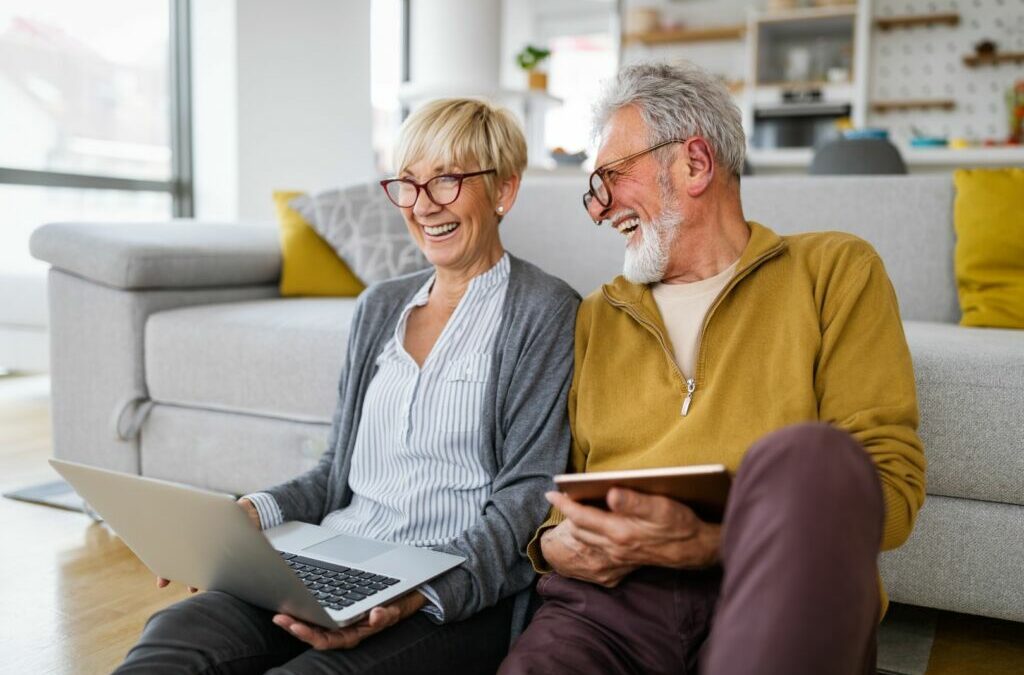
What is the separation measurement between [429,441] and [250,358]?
3.33ft

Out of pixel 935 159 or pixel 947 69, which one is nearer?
pixel 935 159

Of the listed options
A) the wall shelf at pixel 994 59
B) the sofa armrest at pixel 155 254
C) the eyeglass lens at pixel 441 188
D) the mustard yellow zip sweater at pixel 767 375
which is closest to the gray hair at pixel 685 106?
the mustard yellow zip sweater at pixel 767 375

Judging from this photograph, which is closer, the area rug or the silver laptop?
the silver laptop

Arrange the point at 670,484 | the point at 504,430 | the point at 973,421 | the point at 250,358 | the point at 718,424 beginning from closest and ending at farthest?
the point at 670,484, the point at 718,424, the point at 504,430, the point at 973,421, the point at 250,358

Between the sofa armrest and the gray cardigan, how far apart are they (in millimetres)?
1079

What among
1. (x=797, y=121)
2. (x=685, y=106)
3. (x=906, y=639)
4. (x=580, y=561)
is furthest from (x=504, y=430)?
(x=797, y=121)

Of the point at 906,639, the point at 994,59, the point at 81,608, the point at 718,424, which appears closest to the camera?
the point at 718,424

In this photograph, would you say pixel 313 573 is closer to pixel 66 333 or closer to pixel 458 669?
pixel 458 669

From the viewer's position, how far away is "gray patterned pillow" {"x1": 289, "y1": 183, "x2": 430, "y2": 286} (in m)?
2.57

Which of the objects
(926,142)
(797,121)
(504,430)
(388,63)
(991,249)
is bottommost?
(504,430)

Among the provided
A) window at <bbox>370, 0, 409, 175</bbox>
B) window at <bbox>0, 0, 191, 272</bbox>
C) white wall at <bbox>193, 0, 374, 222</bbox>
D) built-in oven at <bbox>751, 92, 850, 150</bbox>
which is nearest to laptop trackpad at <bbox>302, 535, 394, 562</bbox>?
window at <bbox>0, 0, 191, 272</bbox>

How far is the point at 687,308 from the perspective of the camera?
52.2 inches

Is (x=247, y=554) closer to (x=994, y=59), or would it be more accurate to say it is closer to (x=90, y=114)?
(x=90, y=114)

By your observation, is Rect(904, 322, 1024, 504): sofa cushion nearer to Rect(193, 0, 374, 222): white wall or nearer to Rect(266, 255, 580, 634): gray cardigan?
Rect(266, 255, 580, 634): gray cardigan
